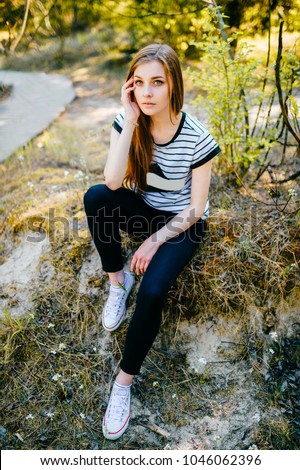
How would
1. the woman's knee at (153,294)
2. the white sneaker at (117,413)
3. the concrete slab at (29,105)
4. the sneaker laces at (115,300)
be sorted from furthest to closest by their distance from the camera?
1. the concrete slab at (29,105)
2. the sneaker laces at (115,300)
3. the white sneaker at (117,413)
4. the woman's knee at (153,294)

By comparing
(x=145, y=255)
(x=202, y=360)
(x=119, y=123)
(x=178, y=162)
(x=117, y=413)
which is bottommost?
(x=117, y=413)

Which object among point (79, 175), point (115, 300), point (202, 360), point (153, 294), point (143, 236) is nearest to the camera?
point (153, 294)

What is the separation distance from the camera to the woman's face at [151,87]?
2018 millimetres

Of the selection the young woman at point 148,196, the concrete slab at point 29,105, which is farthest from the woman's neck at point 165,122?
the concrete slab at point 29,105

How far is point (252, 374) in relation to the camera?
7.78ft

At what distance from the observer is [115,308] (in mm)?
2467

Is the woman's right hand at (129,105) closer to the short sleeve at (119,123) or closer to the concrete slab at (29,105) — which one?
the short sleeve at (119,123)

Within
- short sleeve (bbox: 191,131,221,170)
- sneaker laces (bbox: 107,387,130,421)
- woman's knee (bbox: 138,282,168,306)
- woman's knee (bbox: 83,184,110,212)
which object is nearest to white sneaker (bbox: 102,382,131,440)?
sneaker laces (bbox: 107,387,130,421)

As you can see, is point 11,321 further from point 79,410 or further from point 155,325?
point 155,325

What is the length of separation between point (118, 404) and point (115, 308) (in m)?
0.55

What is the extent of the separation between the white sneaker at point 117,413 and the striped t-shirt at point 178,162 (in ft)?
3.55

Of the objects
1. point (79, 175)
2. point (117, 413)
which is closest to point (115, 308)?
point (117, 413)
